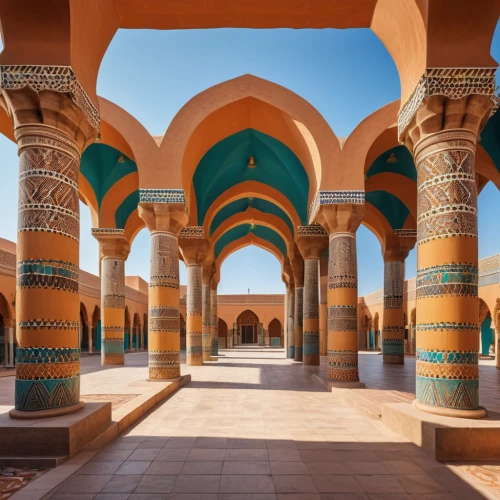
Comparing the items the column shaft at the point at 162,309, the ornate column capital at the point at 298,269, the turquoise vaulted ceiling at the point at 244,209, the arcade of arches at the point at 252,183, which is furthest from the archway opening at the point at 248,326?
the column shaft at the point at 162,309

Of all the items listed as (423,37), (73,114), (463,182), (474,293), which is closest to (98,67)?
(73,114)

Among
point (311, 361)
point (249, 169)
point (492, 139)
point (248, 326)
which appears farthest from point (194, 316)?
point (248, 326)

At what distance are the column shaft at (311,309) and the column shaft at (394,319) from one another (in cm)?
249

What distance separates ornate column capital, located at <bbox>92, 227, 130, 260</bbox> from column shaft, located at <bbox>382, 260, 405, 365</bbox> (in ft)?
26.5

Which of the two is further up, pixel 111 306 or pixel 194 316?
pixel 111 306

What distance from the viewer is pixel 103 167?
39.5 ft

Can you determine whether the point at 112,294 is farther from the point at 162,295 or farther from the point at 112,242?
the point at 162,295

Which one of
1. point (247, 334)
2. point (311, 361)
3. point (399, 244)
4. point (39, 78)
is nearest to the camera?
point (39, 78)

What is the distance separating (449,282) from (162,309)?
225 inches

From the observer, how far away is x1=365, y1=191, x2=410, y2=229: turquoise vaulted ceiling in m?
14.0

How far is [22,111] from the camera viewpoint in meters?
4.63

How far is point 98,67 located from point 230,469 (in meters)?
4.57

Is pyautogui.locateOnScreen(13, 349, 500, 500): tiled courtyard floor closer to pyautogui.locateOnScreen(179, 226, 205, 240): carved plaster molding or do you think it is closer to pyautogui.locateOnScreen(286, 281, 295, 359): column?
pyautogui.locateOnScreen(179, 226, 205, 240): carved plaster molding

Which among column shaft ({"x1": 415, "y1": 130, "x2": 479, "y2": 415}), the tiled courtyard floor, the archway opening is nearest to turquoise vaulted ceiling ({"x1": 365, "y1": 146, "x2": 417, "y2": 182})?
column shaft ({"x1": 415, "y1": 130, "x2": 479, "y2": 415})
